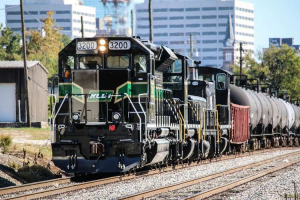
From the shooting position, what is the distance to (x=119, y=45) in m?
15.8

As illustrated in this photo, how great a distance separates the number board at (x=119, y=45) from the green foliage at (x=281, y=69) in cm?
6220

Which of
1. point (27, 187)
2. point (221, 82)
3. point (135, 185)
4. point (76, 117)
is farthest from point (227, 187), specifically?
point (221, 82)

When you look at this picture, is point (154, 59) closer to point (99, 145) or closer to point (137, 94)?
point (137, 94)

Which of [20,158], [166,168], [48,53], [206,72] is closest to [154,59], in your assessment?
[166,168]

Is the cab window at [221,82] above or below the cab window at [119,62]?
below

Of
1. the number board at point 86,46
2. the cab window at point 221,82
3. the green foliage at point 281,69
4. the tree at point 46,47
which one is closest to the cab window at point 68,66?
the number board at point 86,46

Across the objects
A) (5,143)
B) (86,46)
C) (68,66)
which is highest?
(86,46)

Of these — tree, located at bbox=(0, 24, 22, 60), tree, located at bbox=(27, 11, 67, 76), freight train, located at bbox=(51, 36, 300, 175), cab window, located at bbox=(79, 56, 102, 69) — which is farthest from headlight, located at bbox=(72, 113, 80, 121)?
tree, located at bbox=(0, 24, 22, 60)

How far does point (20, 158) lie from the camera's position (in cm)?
2039

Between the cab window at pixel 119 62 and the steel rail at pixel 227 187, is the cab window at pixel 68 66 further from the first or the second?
the steel rail at pixel 227 187

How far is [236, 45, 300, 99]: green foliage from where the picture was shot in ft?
254

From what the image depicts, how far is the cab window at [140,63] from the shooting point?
15.9 meters

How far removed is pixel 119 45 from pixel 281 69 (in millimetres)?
68053

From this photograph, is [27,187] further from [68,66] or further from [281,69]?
[281,69]
